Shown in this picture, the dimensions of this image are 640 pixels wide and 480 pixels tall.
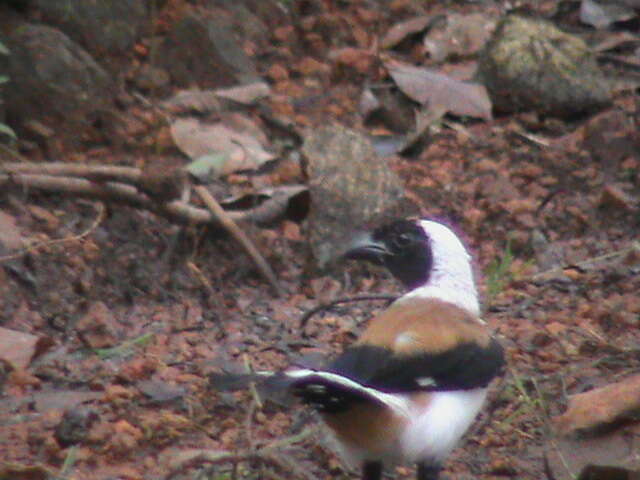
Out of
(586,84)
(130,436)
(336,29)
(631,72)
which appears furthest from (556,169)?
(130,436)

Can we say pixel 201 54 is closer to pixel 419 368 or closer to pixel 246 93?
pixel 246 93

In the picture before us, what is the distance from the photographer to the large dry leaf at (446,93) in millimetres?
7824

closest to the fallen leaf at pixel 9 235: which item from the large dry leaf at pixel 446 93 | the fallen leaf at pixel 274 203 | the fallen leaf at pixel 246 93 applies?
the fallen leaf at pixel 274 203

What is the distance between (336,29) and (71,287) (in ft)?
9.81

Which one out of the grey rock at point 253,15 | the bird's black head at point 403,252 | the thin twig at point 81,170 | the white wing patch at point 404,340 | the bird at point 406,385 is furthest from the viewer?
the grey rock at point 253,15

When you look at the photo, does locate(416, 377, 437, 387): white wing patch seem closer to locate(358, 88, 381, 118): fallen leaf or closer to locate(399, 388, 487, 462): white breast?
locate(399, 388, 487, 462): white breast

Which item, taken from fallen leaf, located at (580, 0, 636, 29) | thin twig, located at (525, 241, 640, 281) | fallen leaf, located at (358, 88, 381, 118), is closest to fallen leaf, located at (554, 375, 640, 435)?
thin twig, located at (525, 241, 640, 281)

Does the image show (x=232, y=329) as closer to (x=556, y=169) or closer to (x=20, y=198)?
(x=20, y=198)

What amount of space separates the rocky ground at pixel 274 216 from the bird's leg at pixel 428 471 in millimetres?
381

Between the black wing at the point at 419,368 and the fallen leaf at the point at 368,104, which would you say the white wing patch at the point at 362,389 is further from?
the fallen leaf at the point at 368,104

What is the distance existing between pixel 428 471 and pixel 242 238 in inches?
79.3

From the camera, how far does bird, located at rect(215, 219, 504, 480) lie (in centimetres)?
431

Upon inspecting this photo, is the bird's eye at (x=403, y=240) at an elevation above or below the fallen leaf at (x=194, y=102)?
above

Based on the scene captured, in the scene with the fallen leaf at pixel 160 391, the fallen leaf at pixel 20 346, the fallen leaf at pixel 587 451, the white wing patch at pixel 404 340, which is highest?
the white wing patch at pixel 404 340
